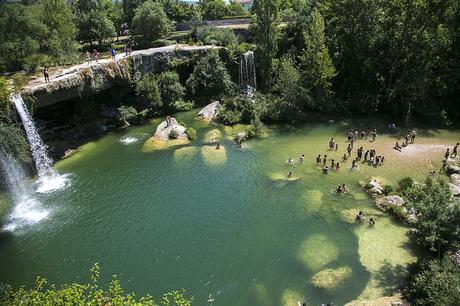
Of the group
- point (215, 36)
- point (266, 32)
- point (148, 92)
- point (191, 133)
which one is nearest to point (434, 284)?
point (191, 133)

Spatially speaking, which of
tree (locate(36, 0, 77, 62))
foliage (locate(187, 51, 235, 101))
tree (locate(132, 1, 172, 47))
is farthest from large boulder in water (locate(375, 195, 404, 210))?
tree (locate(132, 1, 172, 47))

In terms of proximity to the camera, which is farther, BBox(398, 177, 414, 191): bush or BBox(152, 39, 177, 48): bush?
BBox(152, 39, 177, 48): bush

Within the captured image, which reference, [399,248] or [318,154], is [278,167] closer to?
[318,154]

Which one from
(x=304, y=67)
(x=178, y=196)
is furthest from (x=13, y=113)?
(x=304, y=67)

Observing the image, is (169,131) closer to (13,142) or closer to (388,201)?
(13,142)

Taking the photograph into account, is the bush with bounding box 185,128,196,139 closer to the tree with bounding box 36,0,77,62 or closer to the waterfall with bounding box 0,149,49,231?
the waterfall with bounding box 0,149,49,231

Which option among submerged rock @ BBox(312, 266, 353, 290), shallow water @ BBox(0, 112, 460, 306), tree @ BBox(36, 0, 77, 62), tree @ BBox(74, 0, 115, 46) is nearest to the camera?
submerged rock @ BBox(312, 266, 353, 290)

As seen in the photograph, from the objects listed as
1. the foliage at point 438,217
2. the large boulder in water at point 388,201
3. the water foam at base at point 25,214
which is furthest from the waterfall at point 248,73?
the foliage at point 438,217
